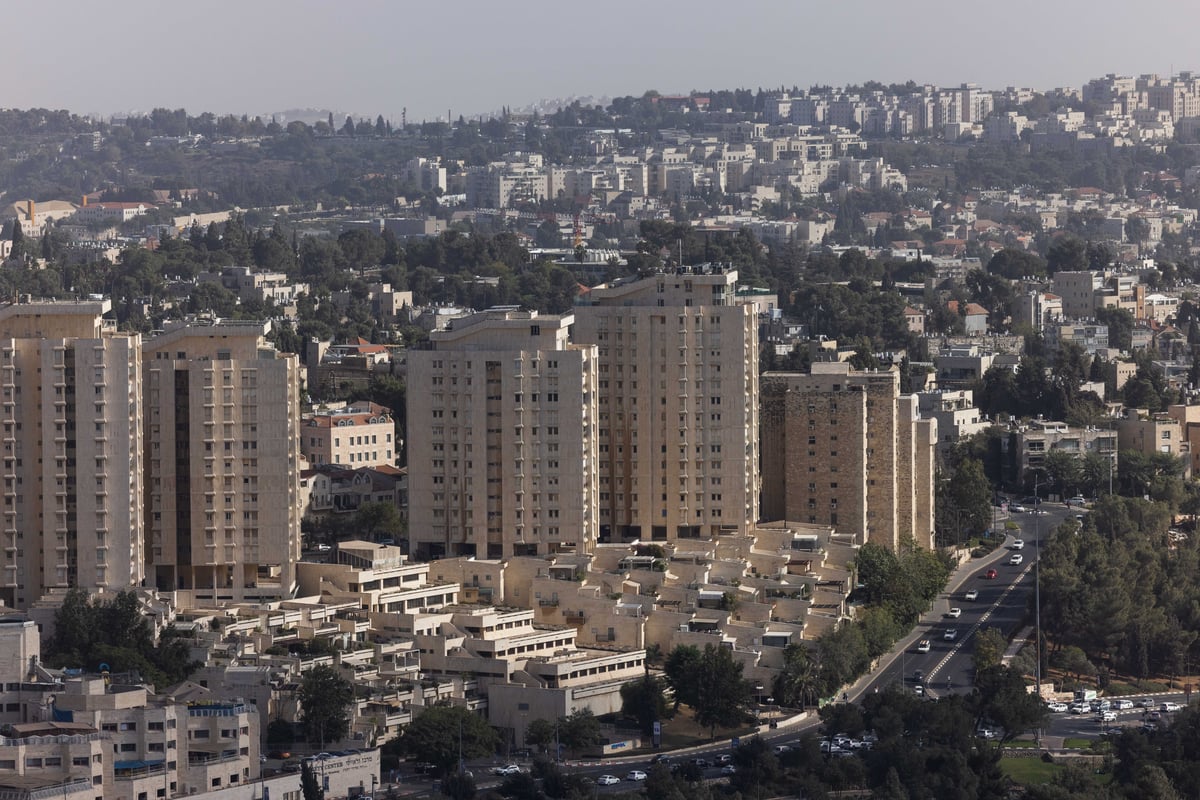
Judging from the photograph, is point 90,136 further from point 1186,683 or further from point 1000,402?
point 1186,683

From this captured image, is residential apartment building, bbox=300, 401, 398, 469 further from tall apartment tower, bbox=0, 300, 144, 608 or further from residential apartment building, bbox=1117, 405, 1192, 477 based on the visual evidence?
tall apartment tower, bbox=0, 300, 144, 608

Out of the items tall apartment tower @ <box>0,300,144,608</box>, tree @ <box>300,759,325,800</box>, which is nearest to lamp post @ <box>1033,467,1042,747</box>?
tree @ <box>300,759,325,800</box>

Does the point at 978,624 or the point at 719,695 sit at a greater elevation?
the point at 719,695

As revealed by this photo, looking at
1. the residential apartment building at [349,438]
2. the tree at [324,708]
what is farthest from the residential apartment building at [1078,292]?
the tree at [324,708]

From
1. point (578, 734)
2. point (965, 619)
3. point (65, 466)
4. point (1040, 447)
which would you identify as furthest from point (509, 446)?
point (1040, 447)

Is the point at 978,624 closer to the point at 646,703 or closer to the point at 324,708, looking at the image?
the point at 646,703

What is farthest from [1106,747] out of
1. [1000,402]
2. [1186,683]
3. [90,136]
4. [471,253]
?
[90,136]

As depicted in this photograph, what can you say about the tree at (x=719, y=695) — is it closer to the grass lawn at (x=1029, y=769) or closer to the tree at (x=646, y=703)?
the tree at (x=646, y=703)
